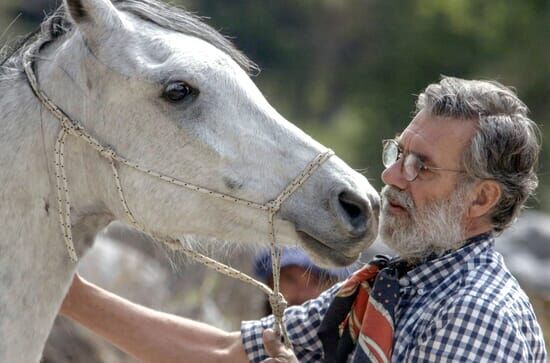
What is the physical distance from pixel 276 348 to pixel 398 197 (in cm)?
60

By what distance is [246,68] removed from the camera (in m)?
3.13

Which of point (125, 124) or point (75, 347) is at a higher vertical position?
→ point (125, 124)

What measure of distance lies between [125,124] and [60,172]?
0.75 ft

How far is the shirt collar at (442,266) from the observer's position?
9.70 ft

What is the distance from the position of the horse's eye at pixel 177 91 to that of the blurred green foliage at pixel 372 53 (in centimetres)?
1115

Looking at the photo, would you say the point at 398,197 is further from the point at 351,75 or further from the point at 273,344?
the point at 351,75

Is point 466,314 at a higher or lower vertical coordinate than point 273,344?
higher

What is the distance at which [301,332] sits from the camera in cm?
325

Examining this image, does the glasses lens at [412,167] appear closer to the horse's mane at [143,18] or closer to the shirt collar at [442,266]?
the shirt collar at [442,266]

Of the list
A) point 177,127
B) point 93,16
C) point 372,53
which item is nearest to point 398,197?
point 177,127

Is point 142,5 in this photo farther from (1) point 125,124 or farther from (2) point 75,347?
(2) point 75,347

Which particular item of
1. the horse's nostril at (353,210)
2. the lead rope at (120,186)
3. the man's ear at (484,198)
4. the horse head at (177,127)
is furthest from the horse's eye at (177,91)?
the man's ear at (484,198)

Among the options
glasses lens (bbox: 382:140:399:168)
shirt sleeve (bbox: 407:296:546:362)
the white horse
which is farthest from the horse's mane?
shirt sleeve (bbox: 407:296:546:362)

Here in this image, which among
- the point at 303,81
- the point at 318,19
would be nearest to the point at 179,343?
the point at 303,81
